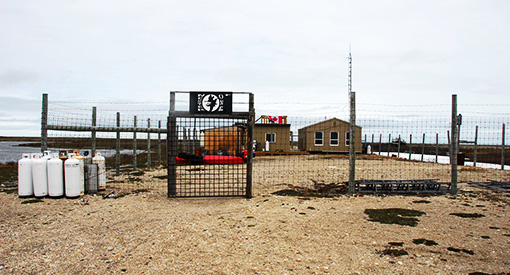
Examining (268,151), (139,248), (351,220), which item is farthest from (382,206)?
(268,151)

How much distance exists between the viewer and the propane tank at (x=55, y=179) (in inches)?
316

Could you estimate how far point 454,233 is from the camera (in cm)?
547

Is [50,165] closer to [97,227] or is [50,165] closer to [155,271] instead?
[97,227]

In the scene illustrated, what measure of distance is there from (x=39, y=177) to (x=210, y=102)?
4385mm

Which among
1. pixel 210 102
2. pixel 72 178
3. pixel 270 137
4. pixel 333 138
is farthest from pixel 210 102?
pixel 333 138

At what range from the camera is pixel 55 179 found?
8.04 meters

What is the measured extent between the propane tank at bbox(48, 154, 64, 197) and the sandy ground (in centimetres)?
24

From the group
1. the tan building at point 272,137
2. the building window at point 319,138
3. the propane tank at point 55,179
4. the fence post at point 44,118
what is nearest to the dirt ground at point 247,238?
the propane tank at point 55,179

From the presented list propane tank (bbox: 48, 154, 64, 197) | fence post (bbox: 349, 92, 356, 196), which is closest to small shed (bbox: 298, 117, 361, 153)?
fence post (bbox: 349, 92, 356, 196)

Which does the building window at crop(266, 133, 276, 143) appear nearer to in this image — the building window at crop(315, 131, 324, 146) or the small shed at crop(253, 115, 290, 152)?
the small shed at crop(253, 115, 290, 152)

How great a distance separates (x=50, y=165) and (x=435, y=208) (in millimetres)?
8739

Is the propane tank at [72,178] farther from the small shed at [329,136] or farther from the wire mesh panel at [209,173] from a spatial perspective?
the small shed at [329,136]

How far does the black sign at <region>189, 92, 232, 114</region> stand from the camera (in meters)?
8.12

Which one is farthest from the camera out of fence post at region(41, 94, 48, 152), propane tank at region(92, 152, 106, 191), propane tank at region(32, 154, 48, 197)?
propane tank at region(92, 152, 106, 191)
